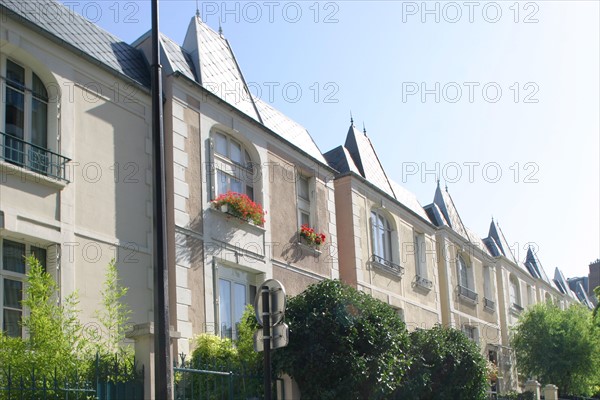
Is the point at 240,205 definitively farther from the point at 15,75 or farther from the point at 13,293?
the point at 13,293

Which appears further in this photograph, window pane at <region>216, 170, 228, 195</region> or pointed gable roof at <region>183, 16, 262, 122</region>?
pointed gable roof at <region>183, 16, 262, 122</region>

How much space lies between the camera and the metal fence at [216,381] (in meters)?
12.6

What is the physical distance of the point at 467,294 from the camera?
100.0ft

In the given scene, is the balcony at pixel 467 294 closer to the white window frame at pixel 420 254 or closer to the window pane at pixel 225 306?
the white window frame at pixel 420 254

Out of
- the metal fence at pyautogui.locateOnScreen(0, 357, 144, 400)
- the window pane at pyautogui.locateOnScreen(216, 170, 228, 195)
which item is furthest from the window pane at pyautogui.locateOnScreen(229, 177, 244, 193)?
the metal fence at pyautogui.locateOnScreen(0, 357, 144, 400)

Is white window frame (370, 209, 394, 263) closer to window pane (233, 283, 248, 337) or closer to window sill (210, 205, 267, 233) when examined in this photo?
window sill (210, 205, 267, 233)

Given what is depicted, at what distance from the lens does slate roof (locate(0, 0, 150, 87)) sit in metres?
14.7

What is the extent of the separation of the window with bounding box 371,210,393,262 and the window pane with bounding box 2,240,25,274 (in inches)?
469

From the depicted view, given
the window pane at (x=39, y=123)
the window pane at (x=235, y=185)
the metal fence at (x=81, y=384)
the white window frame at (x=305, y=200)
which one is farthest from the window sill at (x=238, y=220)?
the metal fence at (x=81, y=384)

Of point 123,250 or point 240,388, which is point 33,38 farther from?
point 240,388

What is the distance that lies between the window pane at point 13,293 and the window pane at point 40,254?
23.3 inches

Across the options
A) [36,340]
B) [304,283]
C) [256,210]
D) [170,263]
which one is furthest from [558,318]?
[36,340]

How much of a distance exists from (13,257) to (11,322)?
3.46 feet

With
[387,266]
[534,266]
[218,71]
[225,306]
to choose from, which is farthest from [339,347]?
[534,266]
